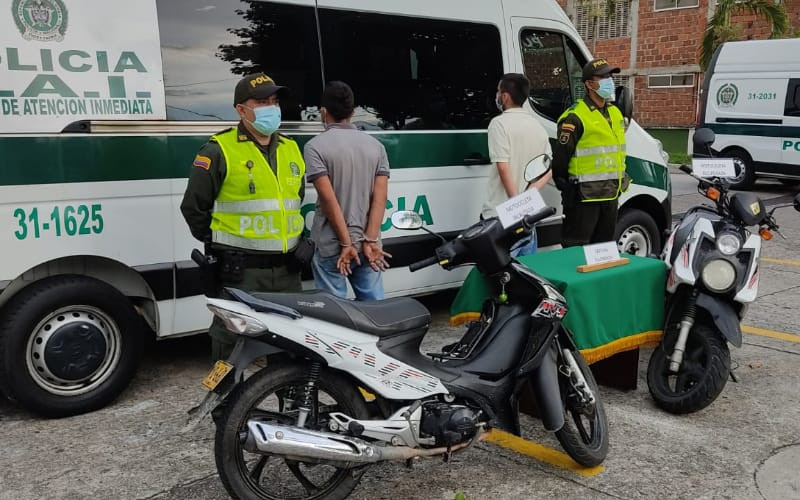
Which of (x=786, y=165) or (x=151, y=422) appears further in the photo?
(x=786, y=165)

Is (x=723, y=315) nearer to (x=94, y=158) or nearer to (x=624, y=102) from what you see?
(x=624, y=102)

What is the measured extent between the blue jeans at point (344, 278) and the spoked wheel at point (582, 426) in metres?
1.21

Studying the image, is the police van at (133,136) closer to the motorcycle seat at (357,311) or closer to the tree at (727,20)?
the motorcycle seat at (357,311)

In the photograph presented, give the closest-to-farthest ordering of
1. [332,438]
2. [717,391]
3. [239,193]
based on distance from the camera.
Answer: [332,438] → [239,193] → [717,391]

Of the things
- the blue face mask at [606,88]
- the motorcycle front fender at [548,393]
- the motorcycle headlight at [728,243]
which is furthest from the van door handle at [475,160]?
the motorcycle front fender at [548,393]

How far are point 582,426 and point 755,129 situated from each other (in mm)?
12139

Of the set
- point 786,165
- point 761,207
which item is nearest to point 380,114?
point 761,207

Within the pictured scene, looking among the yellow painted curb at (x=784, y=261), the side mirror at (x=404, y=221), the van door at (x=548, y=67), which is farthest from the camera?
the yellow painted curb at (x=784, y=261)

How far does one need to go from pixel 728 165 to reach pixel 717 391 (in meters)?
1.37

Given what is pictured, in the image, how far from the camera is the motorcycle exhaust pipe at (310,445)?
2.79 m

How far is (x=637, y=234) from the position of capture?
6.78m

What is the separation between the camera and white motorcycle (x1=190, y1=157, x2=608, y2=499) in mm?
2867

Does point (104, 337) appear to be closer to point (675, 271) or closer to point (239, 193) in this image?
point (239, 193)

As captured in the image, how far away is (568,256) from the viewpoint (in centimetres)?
442
